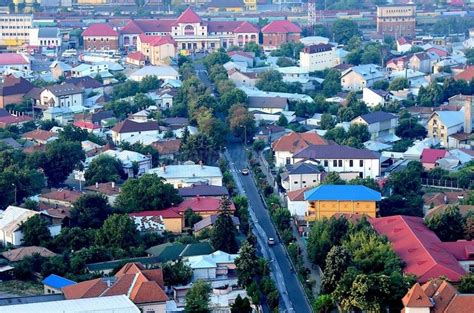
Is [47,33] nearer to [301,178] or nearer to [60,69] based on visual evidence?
[60,69]

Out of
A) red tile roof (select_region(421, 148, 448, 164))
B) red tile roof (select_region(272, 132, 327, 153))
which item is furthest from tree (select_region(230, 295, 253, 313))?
red tile roof (select_region(421, 148, 448, 164))

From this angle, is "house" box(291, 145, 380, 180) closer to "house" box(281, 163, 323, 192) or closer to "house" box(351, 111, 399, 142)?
"house" box(281, 163, 323, 192)

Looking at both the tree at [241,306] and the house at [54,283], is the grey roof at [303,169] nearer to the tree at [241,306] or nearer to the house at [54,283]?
the house at [54,283]

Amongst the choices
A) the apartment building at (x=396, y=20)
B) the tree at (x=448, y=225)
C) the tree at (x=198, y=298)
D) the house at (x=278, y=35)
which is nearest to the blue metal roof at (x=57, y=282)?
the tree at (x=198, y=298)

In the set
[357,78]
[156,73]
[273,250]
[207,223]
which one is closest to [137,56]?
[156,73]

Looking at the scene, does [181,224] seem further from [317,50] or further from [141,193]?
[317,50]

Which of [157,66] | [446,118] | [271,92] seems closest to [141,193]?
[446,118]
